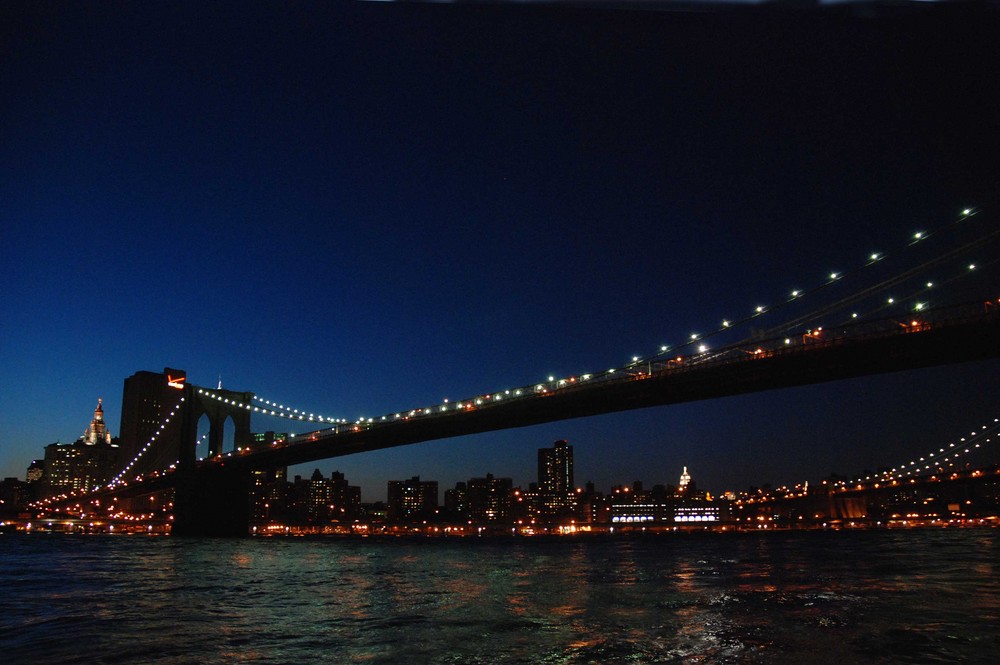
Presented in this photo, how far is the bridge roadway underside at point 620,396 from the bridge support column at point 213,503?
8 centimetres

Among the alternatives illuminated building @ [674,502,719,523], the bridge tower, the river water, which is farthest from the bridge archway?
illuminated building @ [674,502,719,523]

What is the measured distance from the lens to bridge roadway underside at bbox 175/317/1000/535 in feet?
125

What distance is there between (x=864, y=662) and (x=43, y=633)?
12698mm

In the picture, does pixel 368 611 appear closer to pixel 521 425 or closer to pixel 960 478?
pixel 521 425

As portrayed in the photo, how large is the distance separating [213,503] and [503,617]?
2202 inches

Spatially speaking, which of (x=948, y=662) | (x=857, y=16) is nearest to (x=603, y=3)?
(x=857, y=16)

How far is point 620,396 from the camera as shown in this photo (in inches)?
1866

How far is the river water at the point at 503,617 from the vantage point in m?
10.1

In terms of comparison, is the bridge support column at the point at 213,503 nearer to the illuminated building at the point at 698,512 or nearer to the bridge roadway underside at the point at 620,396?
the bridge roadway underside at the point at 620,396

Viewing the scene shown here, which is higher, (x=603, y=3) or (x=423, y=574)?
(x=603, y=3)

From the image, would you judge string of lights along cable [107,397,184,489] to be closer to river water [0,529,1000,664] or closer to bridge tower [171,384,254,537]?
bridge tower [171,384,254,537]

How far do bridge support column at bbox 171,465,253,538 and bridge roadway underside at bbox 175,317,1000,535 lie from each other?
8 centimetres

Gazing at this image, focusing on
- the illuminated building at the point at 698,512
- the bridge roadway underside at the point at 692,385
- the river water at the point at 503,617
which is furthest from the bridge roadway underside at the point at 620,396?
the illuminated building at the point at 698,512

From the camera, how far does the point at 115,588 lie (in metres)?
20.3
